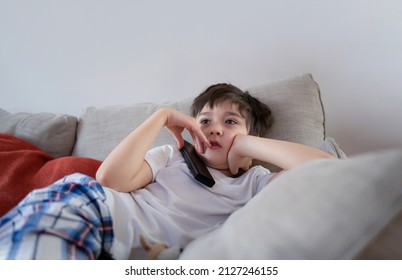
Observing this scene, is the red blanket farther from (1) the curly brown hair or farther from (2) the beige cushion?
(1) the curly brown hair

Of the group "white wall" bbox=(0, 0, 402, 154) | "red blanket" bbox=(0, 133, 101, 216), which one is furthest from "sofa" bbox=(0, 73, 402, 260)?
"white wall" bbox=(0, 0, 402, 154)

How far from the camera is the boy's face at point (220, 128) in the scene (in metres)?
0.73

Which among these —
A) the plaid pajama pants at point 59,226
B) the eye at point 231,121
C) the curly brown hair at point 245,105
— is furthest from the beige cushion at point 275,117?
the plaid pajama pants at point 59,226

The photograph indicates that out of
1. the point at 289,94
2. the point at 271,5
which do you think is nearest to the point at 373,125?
the point at 289,94

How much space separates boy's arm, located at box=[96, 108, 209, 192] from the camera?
59cm

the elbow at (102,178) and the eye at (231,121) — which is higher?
the eye at (231,121)

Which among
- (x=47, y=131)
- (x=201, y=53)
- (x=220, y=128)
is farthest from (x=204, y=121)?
(x=47, y=131)

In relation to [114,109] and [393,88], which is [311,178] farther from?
[114,109]

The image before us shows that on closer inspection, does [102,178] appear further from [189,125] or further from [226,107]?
[226,107]

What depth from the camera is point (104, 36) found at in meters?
1.20

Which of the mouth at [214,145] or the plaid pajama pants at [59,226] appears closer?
the plaid pajama pants at [59,226]

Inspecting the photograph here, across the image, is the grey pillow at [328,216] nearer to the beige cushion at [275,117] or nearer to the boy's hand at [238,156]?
the boy's hand at [238,156]

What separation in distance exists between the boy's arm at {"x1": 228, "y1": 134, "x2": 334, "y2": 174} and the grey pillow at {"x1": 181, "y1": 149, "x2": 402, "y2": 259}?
0.23 m

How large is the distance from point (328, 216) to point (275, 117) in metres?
0.59
